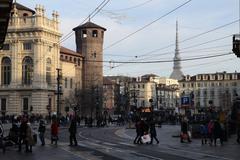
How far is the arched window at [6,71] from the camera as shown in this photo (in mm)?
112250

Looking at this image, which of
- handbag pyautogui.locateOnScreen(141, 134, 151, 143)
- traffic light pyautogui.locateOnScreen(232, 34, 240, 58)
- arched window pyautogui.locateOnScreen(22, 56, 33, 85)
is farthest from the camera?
arched window pyautogui.locateOnScreen(22, 56, 33, 85)

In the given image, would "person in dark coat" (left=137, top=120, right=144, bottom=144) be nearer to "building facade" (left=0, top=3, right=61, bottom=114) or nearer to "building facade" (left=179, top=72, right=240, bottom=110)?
"building facade" (left=0, top=3, right=61, bottom=114)

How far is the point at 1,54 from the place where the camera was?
113 metres

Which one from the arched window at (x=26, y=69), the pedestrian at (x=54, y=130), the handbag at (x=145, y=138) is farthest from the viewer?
the arched window at (x=26, y=69)

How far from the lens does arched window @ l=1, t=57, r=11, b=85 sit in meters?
112

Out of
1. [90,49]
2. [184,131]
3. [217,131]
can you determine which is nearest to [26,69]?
[90,49]

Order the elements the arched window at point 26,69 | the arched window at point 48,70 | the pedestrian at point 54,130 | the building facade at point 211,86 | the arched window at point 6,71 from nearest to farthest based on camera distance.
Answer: the pedestrian at point 54,130, the arched window at point 26,69, the arched window at point 6,71, the arched window at point 48,70, the building facade at point 211,86

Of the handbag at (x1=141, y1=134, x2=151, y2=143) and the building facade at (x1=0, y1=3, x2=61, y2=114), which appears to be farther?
the building facade at (x1=0, y1=3, x2=61, y2=114)

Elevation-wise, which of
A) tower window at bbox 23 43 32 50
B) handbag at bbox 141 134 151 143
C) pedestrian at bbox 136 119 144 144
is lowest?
handbag at bbox 141 134 151 143

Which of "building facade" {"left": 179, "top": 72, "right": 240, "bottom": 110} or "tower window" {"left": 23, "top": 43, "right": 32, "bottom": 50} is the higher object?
"tower window" {"left": 23, "top": 43, "right": 32, "bottom": 50}

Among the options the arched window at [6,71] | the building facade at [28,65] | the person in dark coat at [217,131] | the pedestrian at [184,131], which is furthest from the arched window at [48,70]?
the person in dark coat at [217,131]

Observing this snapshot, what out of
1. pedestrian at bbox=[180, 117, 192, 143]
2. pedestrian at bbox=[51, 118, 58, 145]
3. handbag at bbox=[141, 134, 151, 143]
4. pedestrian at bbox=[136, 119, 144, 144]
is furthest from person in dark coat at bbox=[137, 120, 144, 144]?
pedestrian at bbox=[51, 118, 58, 145]

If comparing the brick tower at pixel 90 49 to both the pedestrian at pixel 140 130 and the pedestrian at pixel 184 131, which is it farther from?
the pedestrian at pixel 140 130

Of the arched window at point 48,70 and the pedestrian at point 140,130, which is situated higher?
the arched window at point 48,70
